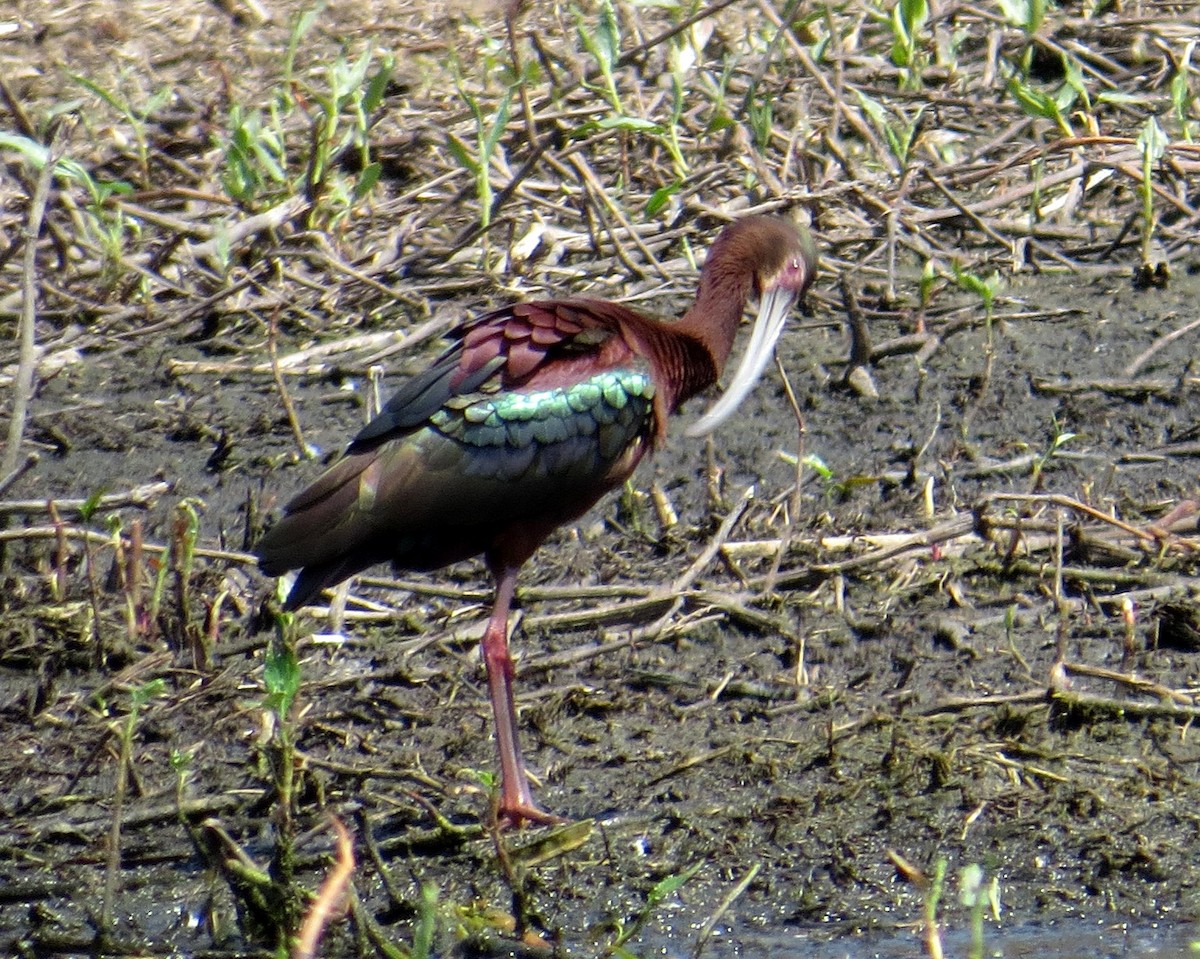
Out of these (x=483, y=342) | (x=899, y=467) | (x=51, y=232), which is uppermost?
(x=483, y=342)

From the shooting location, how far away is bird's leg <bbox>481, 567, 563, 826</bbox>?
4918 millimetres

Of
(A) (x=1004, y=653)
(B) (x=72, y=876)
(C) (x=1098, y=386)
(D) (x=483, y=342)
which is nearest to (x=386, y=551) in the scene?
(D) (x=483, y=342)

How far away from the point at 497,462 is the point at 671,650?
1.01 metres

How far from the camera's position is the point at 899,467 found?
21.8 feet

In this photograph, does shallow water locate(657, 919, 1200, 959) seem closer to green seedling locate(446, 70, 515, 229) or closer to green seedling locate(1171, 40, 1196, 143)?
green seedling locate(446, 70, 515, 229)

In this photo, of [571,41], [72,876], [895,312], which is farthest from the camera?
[571,41]

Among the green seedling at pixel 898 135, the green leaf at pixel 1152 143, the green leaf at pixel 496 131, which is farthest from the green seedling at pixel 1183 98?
the green leaf at pixel 496 131

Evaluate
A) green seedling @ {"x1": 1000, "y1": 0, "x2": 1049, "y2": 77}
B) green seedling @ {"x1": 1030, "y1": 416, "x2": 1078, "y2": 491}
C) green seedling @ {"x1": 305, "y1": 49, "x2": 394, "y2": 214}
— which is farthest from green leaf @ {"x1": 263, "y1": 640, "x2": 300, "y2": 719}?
green seedling @ {"x1": 1000, "y1": 0, "x2": 1049, "y2": 77}

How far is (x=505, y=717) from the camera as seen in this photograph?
4953 mm

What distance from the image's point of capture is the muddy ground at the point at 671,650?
15.4 feet

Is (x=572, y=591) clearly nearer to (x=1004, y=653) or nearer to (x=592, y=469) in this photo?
(x=592, y=469)

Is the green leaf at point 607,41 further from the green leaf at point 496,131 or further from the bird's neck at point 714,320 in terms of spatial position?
the bird's neck at point 714,320

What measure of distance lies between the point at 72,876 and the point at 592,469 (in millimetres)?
1749

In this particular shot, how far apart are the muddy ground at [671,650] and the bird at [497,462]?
0.39m
